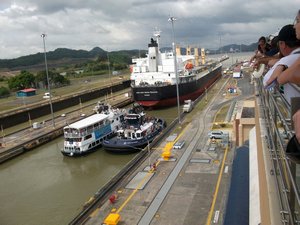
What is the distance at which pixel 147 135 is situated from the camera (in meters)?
24.9

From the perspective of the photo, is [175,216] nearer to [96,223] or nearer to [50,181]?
[96,223]

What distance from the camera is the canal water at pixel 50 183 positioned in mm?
16297

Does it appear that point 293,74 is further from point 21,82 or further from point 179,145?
point 21,82

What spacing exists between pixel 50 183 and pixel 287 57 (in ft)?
64.0

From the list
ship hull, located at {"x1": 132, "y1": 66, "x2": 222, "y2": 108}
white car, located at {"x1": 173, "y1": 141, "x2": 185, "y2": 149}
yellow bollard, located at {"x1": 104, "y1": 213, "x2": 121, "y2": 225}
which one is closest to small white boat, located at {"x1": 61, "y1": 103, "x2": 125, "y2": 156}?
white car, located at {"x1": 173, "y1": 141, "x2": 185, "y2": 149}

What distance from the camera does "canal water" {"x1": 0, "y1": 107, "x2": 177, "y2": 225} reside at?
1630 cm

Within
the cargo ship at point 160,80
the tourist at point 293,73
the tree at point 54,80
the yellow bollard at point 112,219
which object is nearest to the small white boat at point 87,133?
the cargo ship at point 160,80

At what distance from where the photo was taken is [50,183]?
20.3 m

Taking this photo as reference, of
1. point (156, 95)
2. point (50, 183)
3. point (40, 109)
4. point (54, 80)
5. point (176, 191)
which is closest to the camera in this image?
point (176, 191)

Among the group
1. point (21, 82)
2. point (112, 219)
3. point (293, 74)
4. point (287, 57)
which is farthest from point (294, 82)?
point (21, 82)

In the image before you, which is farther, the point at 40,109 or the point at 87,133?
the point at 40,109

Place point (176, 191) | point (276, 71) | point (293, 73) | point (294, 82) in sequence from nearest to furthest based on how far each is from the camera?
1. point (293, 73)
2. point (294, 82)
3. point (276, 71)
4. point (176, 191)

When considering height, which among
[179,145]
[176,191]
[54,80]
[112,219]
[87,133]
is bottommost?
[176,191]

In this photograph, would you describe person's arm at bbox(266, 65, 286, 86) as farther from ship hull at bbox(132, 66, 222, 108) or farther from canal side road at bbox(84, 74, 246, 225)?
ship hull at bbox(132, 66, 222, 108)
